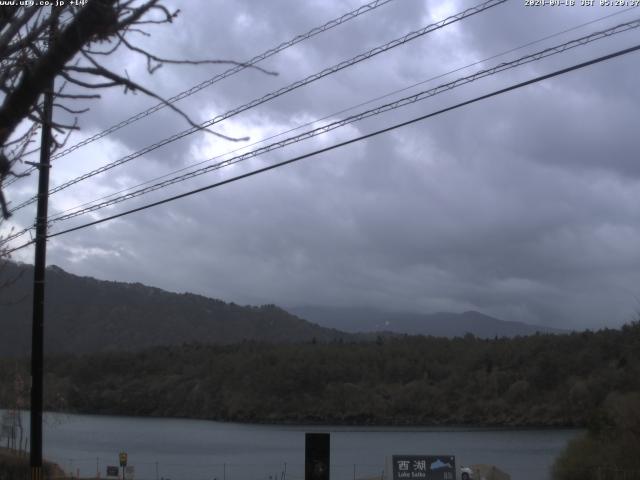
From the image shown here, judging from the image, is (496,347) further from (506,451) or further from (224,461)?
(224,461)

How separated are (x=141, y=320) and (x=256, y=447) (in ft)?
269

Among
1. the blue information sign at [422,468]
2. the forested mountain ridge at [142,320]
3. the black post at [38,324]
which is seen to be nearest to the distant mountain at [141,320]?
the forested mountain ridge at [142,320]

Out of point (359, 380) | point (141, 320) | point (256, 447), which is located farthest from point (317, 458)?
point (141, 320)

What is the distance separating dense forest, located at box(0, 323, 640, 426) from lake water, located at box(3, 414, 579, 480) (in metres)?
4.86

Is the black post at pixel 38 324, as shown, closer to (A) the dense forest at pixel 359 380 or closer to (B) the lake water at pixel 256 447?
(B) the lake water at pixel 256 447

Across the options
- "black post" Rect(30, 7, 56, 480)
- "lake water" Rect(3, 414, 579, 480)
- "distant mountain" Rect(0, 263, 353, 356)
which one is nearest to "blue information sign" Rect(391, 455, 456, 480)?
"lake water" Rect(3, 414, 579, 480)

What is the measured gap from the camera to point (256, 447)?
73.4m

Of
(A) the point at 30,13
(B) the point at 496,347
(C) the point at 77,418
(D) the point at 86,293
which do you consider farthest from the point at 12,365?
(D) the point at 86,293

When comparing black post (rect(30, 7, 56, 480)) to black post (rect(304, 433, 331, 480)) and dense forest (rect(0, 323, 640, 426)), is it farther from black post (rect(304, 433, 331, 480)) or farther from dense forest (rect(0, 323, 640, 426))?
dense forest (rect(0, 323, 640, 426))

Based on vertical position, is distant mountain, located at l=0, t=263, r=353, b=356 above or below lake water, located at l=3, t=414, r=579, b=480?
above

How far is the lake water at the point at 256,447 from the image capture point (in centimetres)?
5344

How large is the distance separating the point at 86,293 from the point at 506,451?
9443 centimetres

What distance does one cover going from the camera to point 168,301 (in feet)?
545

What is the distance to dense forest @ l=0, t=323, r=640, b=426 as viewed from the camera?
86188mm
